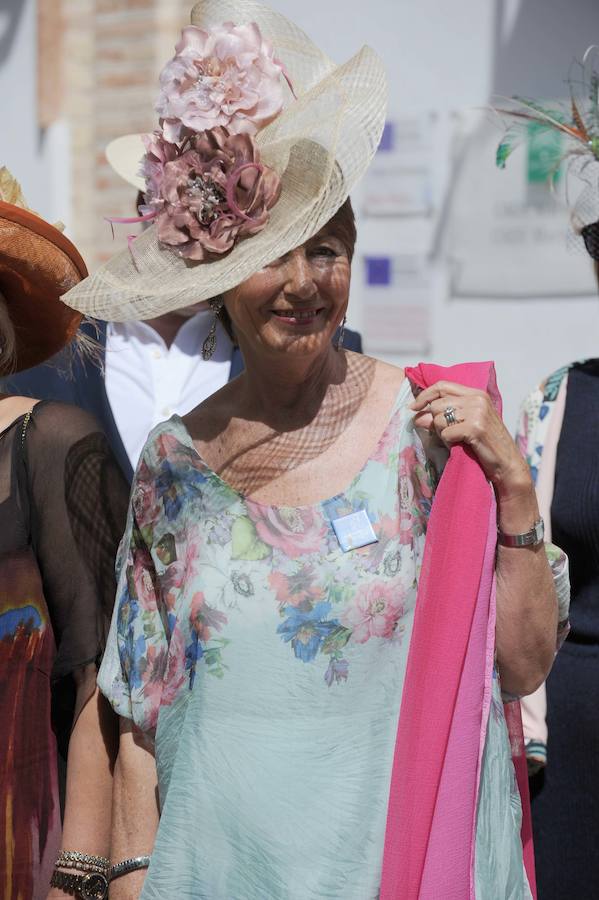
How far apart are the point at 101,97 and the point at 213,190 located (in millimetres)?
3665

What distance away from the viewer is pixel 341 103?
6.93 feet

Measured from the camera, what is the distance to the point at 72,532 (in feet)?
7.84

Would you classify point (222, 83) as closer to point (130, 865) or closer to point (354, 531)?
point (354, 531)

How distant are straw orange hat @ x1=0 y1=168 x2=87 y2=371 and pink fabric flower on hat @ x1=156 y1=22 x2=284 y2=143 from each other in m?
0.46

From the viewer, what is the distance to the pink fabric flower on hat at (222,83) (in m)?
2.15

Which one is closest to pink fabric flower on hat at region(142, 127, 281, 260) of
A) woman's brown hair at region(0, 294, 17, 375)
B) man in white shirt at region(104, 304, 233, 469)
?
woman's brown hair at region(0, 294, 17, 375)

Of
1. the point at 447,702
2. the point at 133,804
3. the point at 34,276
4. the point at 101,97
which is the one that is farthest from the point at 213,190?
the point at 101,97

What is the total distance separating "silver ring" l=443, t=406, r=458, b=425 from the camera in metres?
2.00

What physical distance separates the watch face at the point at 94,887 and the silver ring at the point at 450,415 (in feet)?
3.44

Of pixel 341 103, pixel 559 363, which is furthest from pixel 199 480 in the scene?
pixel 559 363

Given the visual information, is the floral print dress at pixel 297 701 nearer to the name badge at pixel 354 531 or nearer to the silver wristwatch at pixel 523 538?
the name badge at pixel 354 531

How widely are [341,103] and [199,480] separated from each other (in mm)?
703

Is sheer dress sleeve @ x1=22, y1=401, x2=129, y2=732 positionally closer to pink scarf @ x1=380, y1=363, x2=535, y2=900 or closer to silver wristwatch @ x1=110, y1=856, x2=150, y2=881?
silver wristwatch @ x1=110, y1=856, x2=150, y2=881

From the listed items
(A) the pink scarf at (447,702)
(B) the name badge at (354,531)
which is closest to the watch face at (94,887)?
(A) the pink scarf at (447,702)
